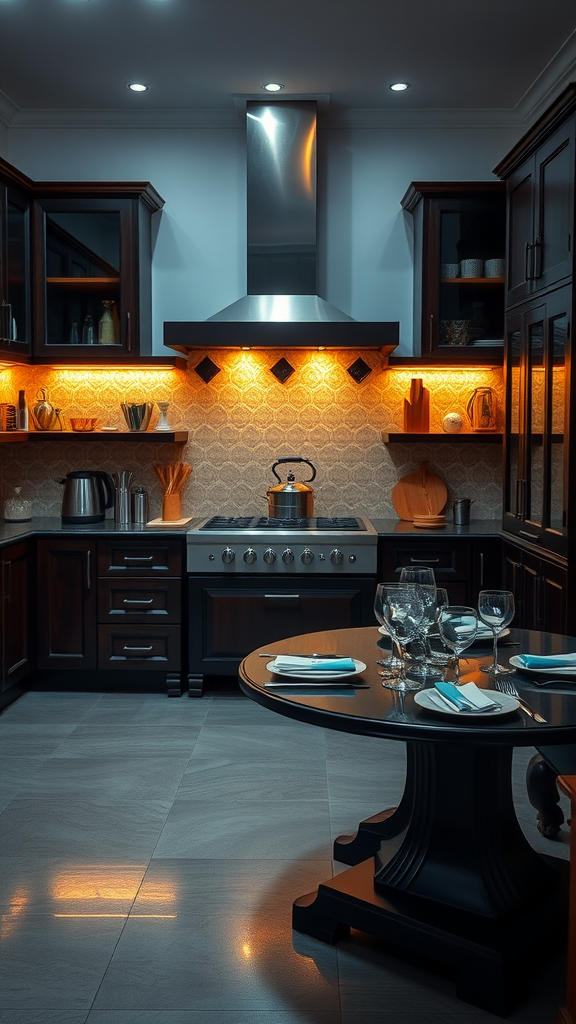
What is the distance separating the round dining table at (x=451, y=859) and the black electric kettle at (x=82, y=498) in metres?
2.73

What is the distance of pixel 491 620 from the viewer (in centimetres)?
231

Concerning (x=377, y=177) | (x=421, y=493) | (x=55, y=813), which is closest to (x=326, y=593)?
(x=421, y=493)

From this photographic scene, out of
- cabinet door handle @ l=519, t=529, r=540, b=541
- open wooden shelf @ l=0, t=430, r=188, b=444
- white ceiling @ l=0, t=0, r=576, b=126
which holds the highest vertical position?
white ceiling @ l=0, t=0, r=576, b=126

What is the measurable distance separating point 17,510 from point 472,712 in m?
3.71

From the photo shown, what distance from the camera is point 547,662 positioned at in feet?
7.48

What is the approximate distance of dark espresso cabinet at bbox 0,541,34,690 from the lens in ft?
14.5

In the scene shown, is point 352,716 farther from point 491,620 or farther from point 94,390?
point 94,390

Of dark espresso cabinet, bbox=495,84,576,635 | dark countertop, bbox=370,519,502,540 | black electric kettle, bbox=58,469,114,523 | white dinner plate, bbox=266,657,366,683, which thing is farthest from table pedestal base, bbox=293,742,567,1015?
black electric kettle, bbox=58,469,114,523

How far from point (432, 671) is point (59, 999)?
118 centimetres

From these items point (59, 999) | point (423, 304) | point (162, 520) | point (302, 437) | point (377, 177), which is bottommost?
point (59, 999)

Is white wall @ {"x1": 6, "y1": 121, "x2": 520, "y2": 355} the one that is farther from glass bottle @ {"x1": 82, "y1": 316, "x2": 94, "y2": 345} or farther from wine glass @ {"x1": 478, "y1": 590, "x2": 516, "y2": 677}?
wine glass @ {"x1": 478, "y1": 590, "x2": 516, "y2": 677}

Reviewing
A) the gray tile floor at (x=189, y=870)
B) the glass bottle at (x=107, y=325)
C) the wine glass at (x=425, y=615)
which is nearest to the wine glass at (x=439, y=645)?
the wine glass at (x=425, y=615)

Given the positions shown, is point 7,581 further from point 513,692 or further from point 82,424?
point 513,692

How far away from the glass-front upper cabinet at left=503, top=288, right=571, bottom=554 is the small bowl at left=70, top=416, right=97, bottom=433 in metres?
2.28
